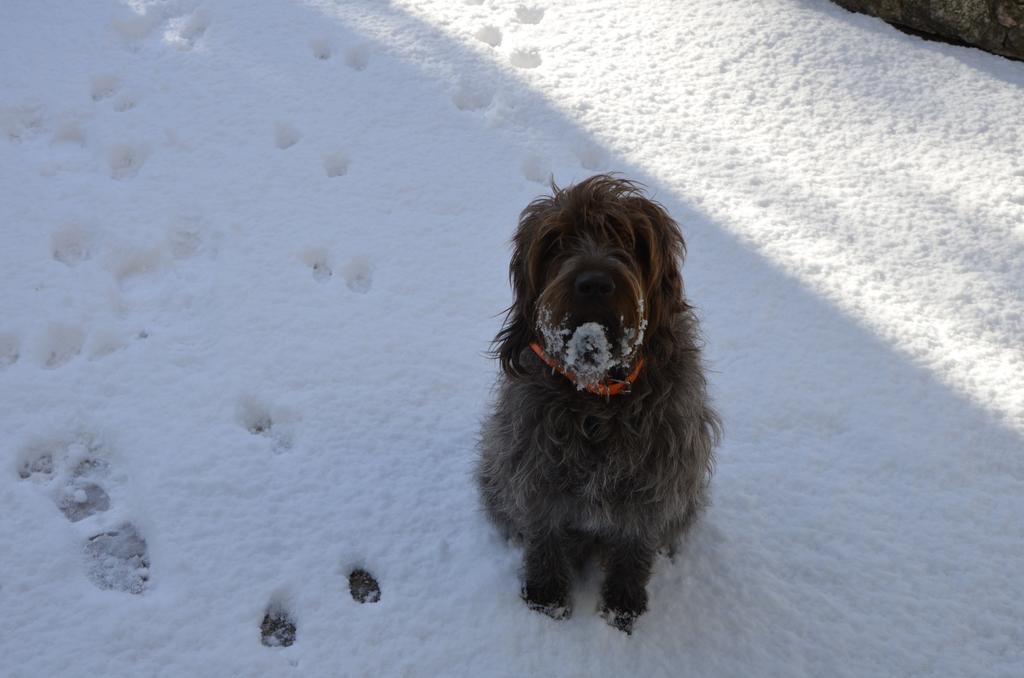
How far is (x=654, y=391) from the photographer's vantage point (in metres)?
2.45

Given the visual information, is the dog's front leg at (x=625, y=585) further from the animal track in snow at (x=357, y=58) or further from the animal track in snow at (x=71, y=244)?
the animal track in snow at (x=357, y=58)

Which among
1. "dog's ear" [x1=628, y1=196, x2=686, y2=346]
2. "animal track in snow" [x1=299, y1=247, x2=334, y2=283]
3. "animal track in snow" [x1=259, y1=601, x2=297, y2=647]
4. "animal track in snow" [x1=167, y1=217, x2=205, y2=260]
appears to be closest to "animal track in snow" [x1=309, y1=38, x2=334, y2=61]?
"animal track in snow" [x1=167, y1=217, x2=205, y2=260]

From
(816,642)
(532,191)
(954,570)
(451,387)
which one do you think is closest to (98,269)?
(451,387)

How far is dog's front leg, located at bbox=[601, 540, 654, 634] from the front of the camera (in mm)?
2727

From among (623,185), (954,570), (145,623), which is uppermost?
(623,185)

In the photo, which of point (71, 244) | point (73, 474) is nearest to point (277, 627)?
point (73, 474)

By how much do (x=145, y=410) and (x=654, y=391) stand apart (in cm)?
214

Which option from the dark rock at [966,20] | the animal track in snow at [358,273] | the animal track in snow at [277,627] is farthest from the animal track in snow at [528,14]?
the animal track in snow at [277,627]

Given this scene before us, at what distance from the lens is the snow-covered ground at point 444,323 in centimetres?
276

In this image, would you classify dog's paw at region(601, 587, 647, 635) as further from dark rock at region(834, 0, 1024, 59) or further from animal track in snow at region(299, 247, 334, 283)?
dark rock at region(834, 0, 1024, 59)

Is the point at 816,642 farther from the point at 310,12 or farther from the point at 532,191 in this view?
the point at 310,12

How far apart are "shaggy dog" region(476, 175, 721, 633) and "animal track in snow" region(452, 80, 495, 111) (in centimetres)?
253

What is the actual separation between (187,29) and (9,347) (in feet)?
8.38

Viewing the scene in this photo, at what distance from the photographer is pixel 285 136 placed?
4586 millimetres
